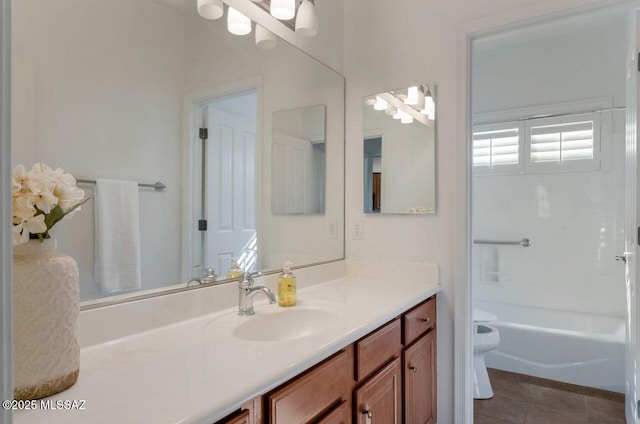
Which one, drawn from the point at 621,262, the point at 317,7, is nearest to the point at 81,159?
the point at 317,7

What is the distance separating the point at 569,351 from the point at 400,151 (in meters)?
1.90

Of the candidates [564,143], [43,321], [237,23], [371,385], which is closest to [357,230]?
[371,385]

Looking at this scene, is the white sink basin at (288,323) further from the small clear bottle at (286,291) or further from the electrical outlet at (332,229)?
the electrical outlet at (332,229)

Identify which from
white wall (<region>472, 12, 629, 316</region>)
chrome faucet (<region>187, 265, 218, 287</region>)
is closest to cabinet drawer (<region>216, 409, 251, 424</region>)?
chrome faucet (<region>187, 265, 218, 287</region>)

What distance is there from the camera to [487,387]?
2.43 m

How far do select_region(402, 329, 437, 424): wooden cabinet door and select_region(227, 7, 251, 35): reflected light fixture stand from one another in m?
1.46

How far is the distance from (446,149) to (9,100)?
1.76 m

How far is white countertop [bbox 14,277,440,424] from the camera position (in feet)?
2.08

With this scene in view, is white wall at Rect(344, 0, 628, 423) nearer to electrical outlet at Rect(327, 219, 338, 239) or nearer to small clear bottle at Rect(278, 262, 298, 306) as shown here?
electrical outlet at Rect(327, 219, 338, 239)

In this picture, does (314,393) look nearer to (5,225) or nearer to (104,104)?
(5,225)

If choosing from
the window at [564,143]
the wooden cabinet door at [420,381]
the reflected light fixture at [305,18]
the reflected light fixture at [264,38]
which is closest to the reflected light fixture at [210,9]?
the reflected light fixture at [264,38]

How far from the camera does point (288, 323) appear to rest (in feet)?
4.62

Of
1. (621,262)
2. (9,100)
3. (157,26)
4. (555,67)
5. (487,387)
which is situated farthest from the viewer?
(555,67)

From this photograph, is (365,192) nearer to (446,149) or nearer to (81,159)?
(446,149)
